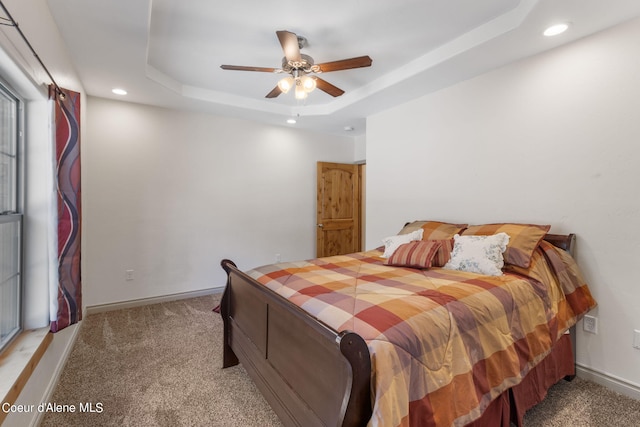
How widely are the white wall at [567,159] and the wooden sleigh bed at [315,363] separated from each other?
0.59ft

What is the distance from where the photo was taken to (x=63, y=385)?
204cm

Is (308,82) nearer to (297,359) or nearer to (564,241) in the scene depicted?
(297,359)

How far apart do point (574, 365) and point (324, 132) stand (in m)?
4.19

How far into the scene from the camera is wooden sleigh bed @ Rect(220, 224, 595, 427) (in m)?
1.08

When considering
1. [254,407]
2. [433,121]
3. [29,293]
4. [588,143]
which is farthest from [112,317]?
[588,143]

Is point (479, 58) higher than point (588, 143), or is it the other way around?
point (479, 58)

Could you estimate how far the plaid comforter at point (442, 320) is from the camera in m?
1.19

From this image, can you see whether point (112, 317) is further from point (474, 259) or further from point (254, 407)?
point (474, 259)

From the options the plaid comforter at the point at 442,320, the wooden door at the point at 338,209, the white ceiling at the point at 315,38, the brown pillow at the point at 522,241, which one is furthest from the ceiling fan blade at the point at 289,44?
the wooden door at the point at 338,209

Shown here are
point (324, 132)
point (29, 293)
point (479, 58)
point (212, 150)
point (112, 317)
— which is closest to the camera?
point (29, 293)

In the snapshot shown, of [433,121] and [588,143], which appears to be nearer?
[588,143]

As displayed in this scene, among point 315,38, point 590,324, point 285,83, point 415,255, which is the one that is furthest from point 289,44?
point 590,324

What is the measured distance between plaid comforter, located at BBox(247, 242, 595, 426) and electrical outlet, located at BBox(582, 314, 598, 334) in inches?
5.6

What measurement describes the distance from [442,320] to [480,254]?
103cm
